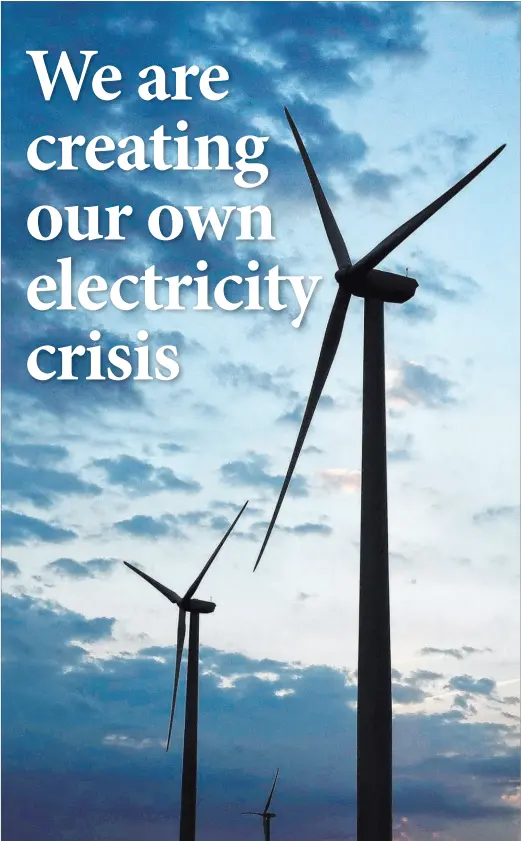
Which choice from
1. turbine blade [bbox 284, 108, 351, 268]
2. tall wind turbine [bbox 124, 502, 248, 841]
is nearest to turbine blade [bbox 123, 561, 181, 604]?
tall wind turbine [bbox 124, 502, 248, 841]

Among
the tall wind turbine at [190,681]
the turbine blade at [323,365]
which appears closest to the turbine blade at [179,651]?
the tall wind turbine at [190,681]

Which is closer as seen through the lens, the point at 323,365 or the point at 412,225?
the point at 412,225

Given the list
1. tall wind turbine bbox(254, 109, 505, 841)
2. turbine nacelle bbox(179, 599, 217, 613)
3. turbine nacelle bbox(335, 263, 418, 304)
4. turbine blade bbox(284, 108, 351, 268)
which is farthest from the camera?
turbine nacelle bbox(179, 599, 217, 613)

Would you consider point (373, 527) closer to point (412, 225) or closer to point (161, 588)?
point (412, 225)

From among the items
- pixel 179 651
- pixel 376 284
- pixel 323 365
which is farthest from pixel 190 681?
pixel 376 284

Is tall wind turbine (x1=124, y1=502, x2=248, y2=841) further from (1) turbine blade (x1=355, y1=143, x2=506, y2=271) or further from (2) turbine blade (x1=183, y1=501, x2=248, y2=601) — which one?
(1) turbine blade (x1=355, y1=143, x2=506, y2=271)

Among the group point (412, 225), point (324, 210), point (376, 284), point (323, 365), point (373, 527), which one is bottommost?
point (373, 527)

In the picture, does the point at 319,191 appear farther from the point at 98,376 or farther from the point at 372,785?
the point at 372,785
